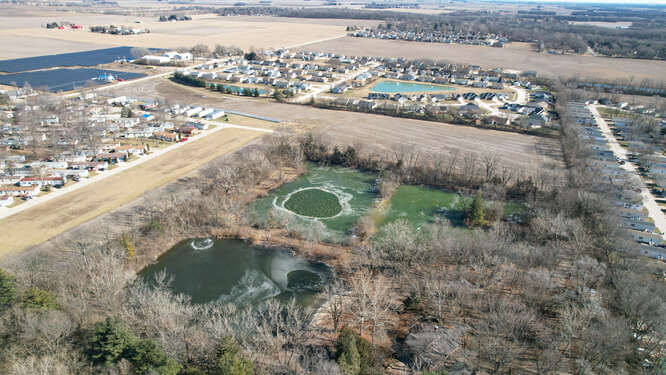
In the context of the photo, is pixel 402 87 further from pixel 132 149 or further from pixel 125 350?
pixel 125 350

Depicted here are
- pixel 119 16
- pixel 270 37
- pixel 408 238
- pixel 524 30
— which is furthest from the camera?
pixel 119 16

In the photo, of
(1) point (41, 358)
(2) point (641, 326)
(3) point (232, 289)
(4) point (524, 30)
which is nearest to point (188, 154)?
(3) point (232, 289)

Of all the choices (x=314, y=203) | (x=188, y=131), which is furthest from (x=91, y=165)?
(x=314, y=203)

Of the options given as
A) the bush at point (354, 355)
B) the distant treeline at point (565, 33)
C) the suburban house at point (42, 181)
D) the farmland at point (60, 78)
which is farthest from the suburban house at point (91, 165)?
the distant treeline at point (565, 33)

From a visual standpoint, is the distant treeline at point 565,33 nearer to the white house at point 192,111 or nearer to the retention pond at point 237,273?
the white house at point 192,111

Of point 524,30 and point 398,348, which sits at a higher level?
point 524,30

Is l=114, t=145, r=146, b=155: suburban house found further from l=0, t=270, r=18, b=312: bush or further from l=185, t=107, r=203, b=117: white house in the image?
l=0, t=270, r=18, b=312: bush

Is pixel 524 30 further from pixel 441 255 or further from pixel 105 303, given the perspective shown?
pixel 105 303
